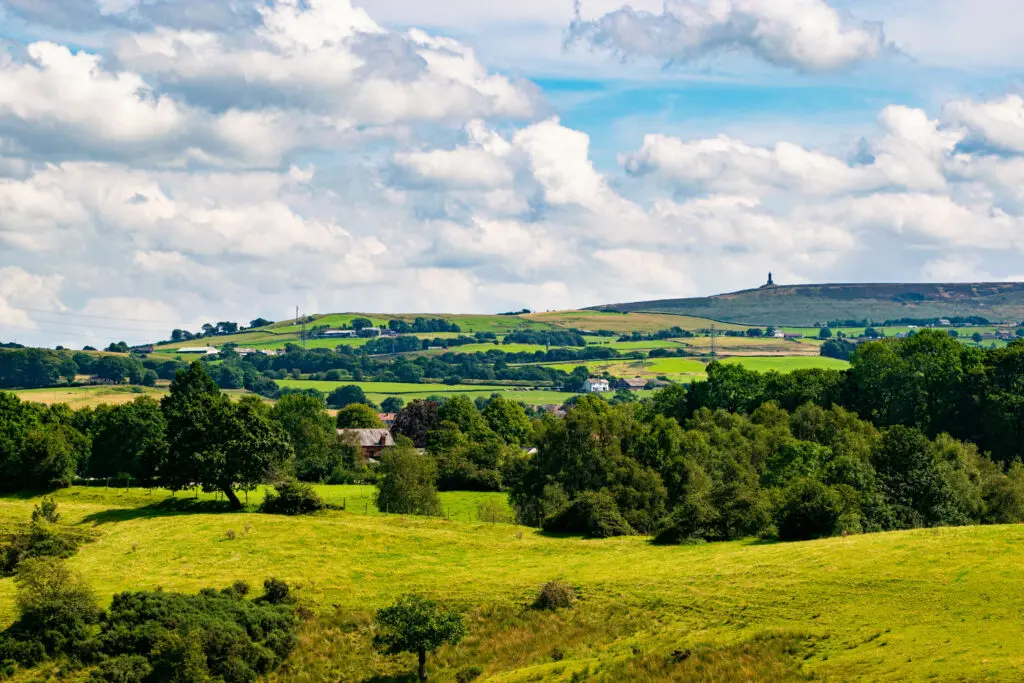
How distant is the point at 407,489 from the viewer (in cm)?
10550

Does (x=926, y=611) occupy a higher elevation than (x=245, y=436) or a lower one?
lower

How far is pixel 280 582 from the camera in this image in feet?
237

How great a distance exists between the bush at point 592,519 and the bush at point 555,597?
73.7 ft

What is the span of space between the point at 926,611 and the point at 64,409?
112021mm

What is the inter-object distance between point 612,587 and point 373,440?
109 metres

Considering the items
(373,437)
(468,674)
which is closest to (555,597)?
(468,674)

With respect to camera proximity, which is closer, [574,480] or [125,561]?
[125,561]

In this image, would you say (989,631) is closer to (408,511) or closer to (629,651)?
(629,651)

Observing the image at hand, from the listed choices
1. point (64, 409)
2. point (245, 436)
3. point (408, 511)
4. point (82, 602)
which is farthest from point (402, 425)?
point (82, 602)

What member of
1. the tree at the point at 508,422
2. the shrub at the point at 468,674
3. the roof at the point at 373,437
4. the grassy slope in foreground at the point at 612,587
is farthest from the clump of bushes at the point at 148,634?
the roof at the point at 373,437

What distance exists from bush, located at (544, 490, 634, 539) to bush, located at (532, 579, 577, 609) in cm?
2247

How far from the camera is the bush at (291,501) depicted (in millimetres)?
93875

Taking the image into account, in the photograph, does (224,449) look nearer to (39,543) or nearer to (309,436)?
(39,543)

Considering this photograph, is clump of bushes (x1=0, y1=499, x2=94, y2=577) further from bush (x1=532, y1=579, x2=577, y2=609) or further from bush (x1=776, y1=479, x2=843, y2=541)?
bush (x1=776, y1=479, x2=843, y2=541)
